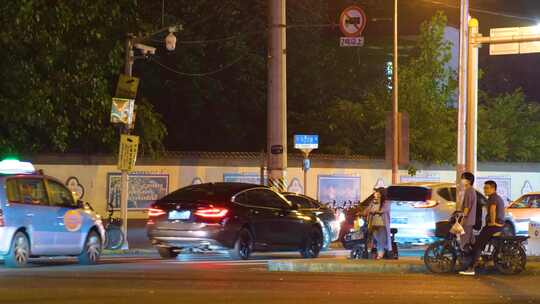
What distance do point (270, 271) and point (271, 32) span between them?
37.2 ft

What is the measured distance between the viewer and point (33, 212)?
1798cm

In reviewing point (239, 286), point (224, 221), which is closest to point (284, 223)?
point (224, 221)

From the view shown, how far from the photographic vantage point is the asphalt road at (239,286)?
12.8 meters

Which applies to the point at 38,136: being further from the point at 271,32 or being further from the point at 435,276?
the point at 435,276

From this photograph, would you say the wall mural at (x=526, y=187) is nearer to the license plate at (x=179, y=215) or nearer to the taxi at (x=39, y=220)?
the license plate at (x=179, y=215)

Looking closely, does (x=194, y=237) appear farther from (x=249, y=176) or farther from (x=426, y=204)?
(x=249, y=176)

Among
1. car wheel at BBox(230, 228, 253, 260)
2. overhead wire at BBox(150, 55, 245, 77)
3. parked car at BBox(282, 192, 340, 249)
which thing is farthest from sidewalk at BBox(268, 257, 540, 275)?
overhead wire at BBox(150, 55, 245, 77)

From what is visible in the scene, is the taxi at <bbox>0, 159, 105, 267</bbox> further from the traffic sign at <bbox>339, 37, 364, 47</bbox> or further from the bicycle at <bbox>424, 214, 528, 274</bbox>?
the traffic sign at <bbox>339, 37, 364, 47</bbox>


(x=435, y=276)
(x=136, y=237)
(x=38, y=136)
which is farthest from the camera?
(x=136, y=237)

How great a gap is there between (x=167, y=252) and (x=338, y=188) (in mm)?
18633

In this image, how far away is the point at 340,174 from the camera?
40.0 meters

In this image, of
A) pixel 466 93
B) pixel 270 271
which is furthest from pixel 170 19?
pixel 270 271

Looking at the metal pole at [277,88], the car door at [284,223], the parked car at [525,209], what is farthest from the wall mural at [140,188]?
the car door at [284,223]

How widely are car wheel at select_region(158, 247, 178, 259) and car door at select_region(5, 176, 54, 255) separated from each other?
3.52 metres
